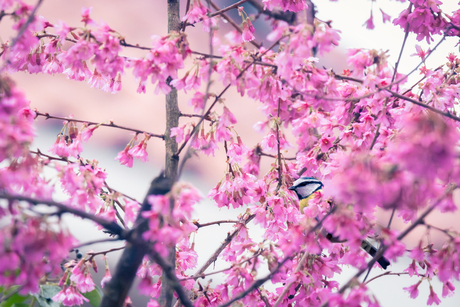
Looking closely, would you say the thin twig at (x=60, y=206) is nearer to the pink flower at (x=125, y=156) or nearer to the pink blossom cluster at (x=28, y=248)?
→ the pink blossom cluster at (x=28, y=248)

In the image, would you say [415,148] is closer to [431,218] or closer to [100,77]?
[100,77]

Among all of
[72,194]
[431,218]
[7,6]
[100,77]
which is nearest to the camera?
[7,6]

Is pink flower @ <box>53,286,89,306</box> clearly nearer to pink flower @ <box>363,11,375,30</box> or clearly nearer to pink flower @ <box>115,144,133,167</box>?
pink flower @ <box>115,144,133,167</box>

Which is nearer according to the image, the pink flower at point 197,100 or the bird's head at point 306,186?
the pink flower at point 197,100

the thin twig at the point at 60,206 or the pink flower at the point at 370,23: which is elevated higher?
the pink flower at the point at 370,23

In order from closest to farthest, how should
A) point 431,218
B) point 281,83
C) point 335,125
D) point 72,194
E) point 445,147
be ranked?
point 445,147, point 72,194, point 281,83, point 335,125, point 431,218

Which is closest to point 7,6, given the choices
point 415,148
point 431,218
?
point 415,148

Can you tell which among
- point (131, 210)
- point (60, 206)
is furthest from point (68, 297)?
point (60, 206)

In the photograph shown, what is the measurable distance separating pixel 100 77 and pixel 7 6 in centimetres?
44

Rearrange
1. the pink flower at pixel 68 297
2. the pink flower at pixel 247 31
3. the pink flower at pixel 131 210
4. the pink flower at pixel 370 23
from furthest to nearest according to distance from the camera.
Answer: the pink flower at pixel 370 23 → the pink flower at pixel 247 31 → the pink flower at pixel 68 297 → the pink flower at pixel 131 210

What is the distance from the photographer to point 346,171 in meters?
0.62

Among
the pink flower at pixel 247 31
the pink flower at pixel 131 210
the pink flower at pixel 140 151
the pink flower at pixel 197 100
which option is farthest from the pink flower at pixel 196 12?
the pink flower at pixel 131 210

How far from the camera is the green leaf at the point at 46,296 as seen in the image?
125cm

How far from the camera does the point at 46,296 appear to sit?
1.26 m
